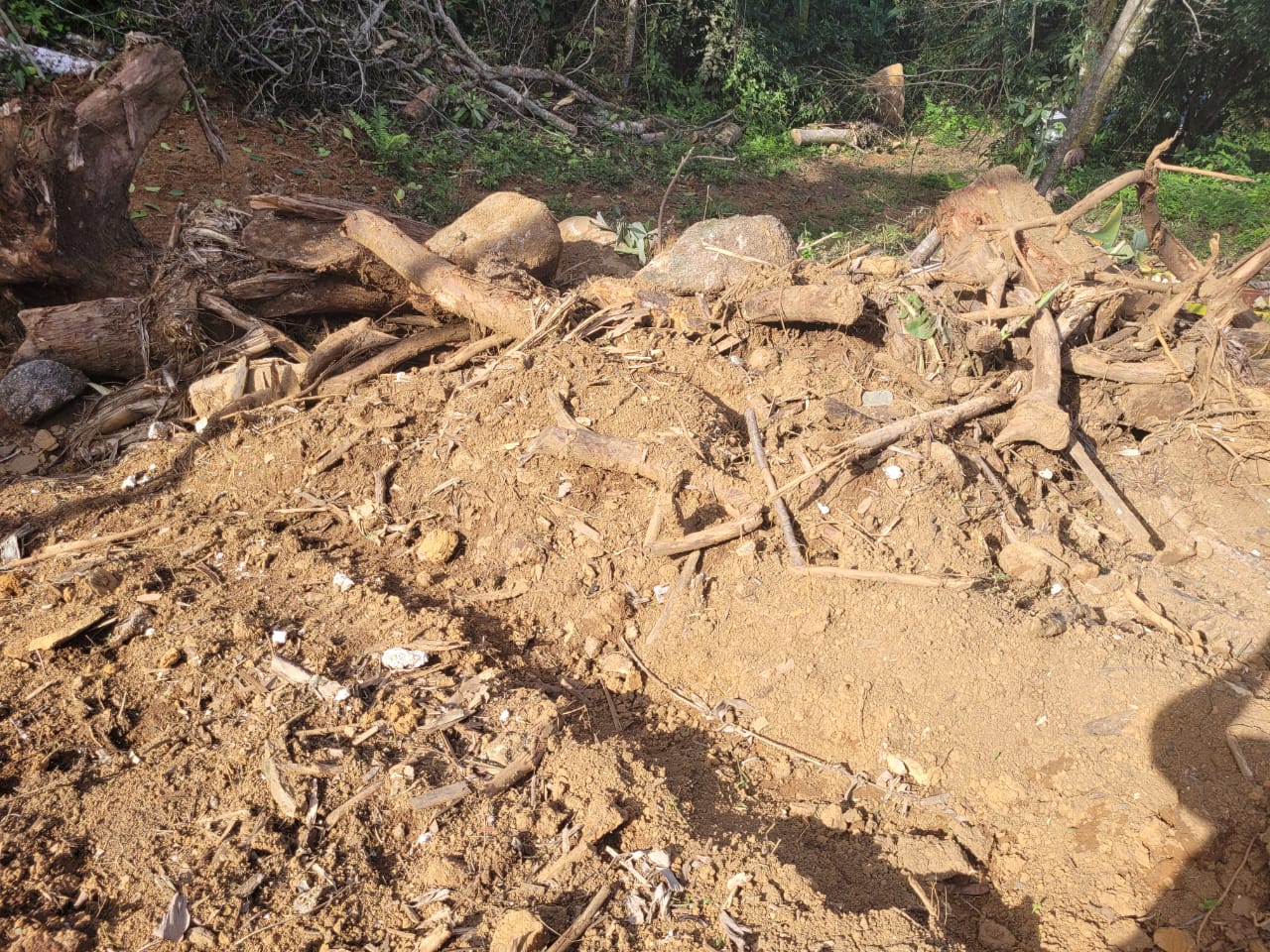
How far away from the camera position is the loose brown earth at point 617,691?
209 cm

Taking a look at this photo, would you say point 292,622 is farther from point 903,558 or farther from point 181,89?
point 181,89

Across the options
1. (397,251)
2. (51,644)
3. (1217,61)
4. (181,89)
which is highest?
(1217,61)

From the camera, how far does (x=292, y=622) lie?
2.89m

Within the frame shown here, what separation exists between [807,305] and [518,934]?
318cm

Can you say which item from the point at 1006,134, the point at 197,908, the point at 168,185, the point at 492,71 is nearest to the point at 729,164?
the point at 492,71

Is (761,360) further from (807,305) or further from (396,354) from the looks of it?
(396,354)

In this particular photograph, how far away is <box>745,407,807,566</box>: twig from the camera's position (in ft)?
10.5

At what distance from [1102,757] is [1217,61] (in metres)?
12.6

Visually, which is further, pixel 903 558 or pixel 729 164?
pixel 729 164

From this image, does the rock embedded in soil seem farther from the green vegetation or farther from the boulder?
the green vegetation

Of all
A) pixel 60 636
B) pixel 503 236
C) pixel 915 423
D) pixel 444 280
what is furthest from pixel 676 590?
pixel 503 236

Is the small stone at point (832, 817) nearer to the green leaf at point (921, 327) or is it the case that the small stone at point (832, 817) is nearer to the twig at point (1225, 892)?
the twig at point (1225, 892)

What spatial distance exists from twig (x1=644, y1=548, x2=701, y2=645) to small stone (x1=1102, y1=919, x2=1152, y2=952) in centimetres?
167

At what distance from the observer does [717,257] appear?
15.5 feet
